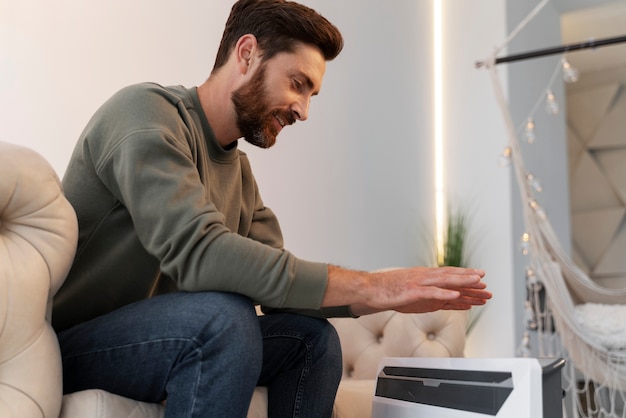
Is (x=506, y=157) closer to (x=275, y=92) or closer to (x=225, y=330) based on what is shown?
(x=275, y=92)

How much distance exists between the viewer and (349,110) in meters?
2.96

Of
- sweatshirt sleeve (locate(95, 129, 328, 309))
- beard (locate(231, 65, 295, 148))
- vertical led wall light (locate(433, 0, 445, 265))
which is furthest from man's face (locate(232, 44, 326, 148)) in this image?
vertical led wall light (locate(433, 0, 445, 265))

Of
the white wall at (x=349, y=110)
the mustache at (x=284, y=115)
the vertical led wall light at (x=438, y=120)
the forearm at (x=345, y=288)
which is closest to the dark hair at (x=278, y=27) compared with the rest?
the mustache at (x=284, y=115)

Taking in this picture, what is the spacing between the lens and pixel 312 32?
1389mm

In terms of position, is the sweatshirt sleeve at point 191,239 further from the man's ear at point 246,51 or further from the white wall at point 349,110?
the white wall at point 349,110

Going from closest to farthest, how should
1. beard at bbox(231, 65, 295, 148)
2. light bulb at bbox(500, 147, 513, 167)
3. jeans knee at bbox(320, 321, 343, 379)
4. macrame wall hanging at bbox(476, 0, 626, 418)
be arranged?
jeans knee at bbox(320, 321, 343, 379) → beard at bbox(231, 65, 295, 148) → macrame wall hanging at bbox(476, 0, 626, 418) → light bulb at bbox(500, 147, 513, 167)

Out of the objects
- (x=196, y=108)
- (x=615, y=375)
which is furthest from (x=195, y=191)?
(x=615, y=375)

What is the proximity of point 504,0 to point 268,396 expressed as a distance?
291 cm

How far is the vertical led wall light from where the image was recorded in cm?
361

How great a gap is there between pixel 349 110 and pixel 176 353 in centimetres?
209

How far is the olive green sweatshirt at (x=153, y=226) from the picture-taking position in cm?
103

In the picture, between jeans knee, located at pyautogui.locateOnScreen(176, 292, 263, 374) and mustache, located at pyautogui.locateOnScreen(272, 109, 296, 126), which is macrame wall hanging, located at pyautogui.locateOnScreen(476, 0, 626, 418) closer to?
mustache, located at pyautogui.locateOnScreen(272, 109, 296, 126)

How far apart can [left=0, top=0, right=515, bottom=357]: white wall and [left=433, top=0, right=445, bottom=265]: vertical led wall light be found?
0.05 m

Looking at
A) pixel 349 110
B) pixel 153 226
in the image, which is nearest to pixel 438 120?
pixel 349 110
